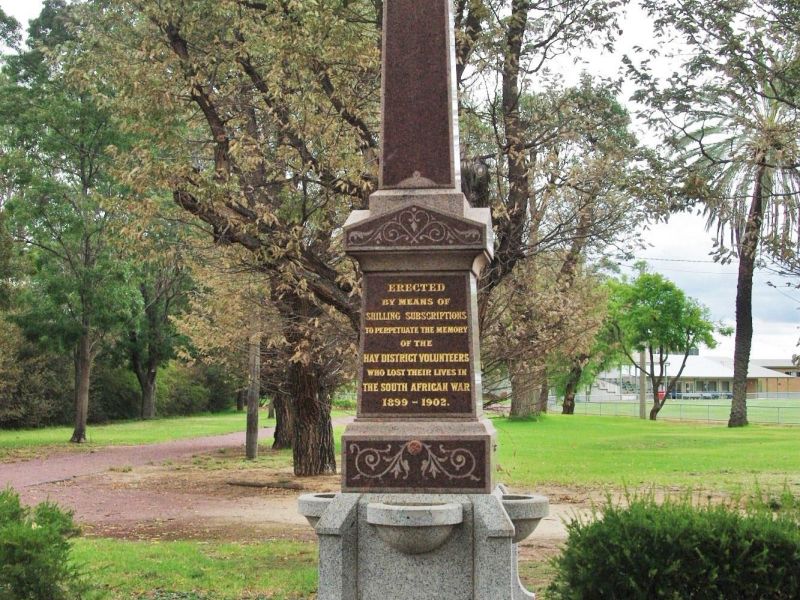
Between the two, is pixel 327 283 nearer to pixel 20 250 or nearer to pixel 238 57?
pixel 238 57

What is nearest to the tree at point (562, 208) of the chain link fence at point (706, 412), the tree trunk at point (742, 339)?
the tree trunk at point (742, 339)

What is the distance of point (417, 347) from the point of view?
7477mm

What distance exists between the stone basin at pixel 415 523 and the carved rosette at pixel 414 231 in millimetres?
2051

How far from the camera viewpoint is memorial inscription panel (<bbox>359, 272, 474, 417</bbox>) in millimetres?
7398

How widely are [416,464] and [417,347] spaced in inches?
36.4

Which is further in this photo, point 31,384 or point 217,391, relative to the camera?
point 217,391

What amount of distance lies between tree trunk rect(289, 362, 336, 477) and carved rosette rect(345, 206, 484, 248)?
43.4ft

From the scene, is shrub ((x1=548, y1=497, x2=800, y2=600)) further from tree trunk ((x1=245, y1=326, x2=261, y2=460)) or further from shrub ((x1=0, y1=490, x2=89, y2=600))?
tree trunk ((x1=245, y1=326, x2=261, y2=460))

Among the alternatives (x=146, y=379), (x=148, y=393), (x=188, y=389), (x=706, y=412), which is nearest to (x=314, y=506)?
(x=146, y=379)

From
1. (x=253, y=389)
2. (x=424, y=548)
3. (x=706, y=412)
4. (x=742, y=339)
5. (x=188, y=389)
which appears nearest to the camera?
(x=424, y=548)

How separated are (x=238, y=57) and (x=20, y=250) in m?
21.8

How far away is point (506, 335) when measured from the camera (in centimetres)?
1603

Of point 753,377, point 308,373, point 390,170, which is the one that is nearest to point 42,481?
point 308,373

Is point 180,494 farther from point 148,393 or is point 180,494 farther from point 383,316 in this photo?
point 148,393
